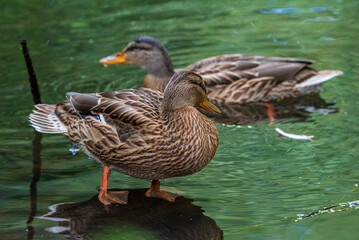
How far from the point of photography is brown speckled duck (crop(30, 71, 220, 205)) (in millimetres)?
5934

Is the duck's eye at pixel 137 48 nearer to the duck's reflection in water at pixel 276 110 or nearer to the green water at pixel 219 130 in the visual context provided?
the green water at pixel 219 130

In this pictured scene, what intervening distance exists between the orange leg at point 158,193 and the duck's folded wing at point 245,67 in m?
3.06

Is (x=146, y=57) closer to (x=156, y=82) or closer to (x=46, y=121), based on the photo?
(x=156, y=82)

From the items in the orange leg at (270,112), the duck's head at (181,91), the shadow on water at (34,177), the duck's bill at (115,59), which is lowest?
the orange leg at (270,112)

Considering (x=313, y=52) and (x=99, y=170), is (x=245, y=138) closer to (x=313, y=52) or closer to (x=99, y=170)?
(x=99, y=170)

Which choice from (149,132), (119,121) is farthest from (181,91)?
(119,121)

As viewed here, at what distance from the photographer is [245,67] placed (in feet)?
30.6

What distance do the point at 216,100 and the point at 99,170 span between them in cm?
255

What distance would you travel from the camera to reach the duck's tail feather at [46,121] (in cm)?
665

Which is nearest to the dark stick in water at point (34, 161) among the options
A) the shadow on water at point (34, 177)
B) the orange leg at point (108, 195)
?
the shadow on water at point (34, 177)

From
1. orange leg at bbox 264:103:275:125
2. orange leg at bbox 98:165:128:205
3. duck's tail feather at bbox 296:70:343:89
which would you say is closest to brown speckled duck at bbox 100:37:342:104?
duck's tail feather at bbox 296:70:343:89

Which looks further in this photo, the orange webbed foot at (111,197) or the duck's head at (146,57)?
the duck's head at (146,57)

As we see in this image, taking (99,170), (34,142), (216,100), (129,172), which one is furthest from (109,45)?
(129,172)

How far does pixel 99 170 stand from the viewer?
22.6 ft
